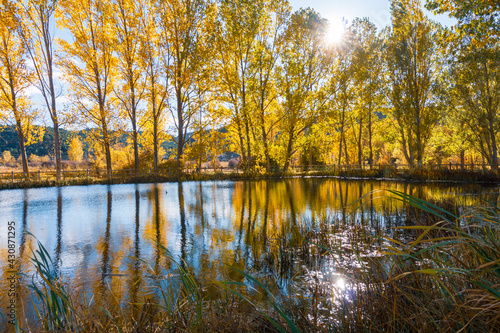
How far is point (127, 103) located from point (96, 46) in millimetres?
5315

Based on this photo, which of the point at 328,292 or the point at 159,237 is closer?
the point at 328,292

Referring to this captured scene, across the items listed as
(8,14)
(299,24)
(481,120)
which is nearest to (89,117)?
(8,14)

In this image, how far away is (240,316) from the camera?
2.71m

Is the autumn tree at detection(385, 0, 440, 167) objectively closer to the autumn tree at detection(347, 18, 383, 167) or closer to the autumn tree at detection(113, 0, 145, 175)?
the autumn tree at detection(347, 18, 383, 167)

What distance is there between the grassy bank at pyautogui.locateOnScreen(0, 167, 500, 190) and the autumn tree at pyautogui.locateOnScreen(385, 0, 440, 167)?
115 inches

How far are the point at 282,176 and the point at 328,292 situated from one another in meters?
26.8

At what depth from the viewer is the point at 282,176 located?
30.8m

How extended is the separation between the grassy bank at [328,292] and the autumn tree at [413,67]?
22630 millimetres

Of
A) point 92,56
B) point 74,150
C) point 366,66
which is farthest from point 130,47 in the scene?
point 74,150

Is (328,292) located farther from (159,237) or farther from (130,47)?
(130,47)

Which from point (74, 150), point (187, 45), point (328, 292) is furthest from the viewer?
point (74, 150)

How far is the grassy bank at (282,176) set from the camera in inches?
812

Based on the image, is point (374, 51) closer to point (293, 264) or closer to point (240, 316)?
point (293, 264)

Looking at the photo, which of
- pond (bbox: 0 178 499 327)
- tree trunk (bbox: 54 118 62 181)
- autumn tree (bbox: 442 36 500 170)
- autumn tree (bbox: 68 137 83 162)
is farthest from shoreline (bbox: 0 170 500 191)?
autumn tree (bbox: 68 137 83 162)
